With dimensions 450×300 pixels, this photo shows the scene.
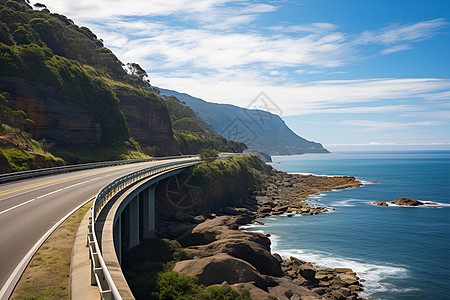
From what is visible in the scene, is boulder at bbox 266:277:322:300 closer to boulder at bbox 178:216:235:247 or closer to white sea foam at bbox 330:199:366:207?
boulder at bbox 178:216:235:247

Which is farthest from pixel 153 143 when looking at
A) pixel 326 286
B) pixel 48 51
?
pixel 326 286

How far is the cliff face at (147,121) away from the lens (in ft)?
273

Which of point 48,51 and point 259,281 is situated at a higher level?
point 48,51

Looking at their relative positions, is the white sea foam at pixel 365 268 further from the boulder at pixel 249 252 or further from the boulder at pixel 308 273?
the boulder at pixel 249 252

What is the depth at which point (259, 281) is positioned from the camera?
74.7 ft

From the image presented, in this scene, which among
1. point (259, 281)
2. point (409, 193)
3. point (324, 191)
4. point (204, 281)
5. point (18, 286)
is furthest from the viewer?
point (324, 191)

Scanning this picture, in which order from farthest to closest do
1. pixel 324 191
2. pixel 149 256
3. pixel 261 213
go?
pixel 324 191, pixel 261 213, pixel 149 256

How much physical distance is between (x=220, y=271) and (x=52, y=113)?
1752 inches

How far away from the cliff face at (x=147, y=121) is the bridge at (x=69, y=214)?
4919cm

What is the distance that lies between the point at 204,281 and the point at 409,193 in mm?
82052

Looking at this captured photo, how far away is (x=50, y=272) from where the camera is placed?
10.2 metres

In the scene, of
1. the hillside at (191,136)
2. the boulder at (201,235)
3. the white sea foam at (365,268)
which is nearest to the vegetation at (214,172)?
the white sea foam at (365,268)

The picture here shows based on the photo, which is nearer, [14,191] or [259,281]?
[259,281]

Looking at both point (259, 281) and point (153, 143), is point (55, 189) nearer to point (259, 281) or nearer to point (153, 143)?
point (259, 281)
